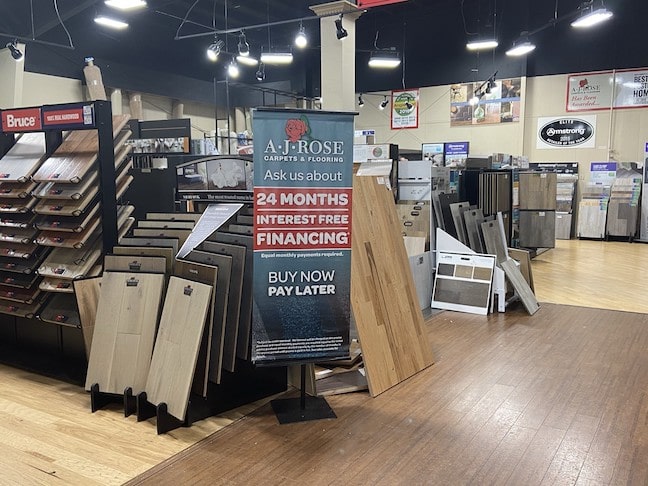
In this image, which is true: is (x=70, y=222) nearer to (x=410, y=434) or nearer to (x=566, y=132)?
(x=410, y=434)

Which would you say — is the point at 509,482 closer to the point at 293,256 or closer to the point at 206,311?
the point at 293,256

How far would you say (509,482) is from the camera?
2.46 meters

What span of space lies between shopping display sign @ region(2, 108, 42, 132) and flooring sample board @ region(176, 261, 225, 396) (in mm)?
1821

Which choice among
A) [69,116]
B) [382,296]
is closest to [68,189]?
[69,116]

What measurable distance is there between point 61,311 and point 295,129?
7.19 feet

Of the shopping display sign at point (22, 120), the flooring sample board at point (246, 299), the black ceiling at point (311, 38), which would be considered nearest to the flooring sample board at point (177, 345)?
the flooring sample board at point (246, 299)

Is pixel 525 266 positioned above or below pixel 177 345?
below

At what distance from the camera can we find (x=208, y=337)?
3.00m

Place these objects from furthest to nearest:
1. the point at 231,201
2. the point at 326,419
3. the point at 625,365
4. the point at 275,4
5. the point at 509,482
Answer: the point at 275,4 < the point at 625,365 < the point at 231,201 < the point at 326,419 < the point at 509,482

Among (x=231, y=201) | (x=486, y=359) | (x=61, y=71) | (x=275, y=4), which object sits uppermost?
(x=275, y=4)

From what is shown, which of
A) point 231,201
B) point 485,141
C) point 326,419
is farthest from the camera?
point 485,141

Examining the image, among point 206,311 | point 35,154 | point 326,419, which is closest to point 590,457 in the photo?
point 326,419

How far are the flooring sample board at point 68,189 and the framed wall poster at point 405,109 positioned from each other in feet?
39.7

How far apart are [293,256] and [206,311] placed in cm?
56
